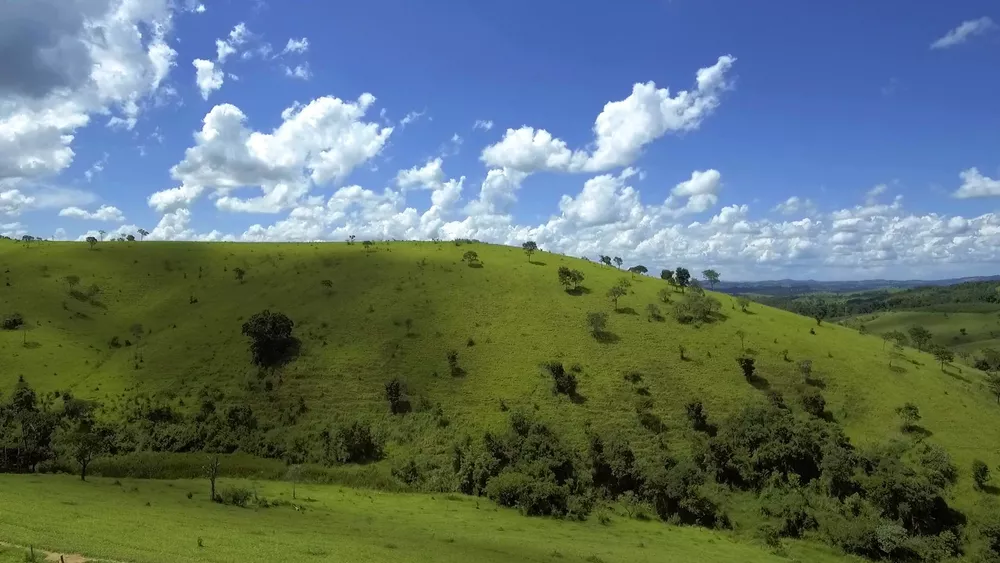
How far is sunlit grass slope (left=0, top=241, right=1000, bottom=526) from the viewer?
2840 inches

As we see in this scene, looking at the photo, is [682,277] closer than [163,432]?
No

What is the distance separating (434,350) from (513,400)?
15.6 meters

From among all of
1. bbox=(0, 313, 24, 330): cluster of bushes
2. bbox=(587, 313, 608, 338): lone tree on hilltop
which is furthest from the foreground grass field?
bbox=(0, 313, 24, 330): cluster of bushes

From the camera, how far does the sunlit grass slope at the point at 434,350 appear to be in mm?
72125

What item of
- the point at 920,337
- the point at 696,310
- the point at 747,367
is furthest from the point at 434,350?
the point at 920,337

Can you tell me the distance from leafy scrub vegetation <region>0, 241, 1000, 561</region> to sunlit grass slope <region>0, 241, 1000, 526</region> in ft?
1.12

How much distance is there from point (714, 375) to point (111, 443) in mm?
73527

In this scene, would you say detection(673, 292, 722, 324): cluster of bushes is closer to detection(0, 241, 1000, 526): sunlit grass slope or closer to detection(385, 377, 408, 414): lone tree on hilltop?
detection(0, 241, 1000, 526): sunlit grass slope

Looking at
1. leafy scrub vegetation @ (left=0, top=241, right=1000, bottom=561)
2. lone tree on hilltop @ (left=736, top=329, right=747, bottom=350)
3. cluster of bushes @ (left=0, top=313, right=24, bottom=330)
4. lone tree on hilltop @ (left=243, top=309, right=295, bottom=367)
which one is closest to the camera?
leafy scrub vegetation @ (left=0, top=241, right=1000, bottom=561)

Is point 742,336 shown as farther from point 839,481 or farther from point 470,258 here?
point 470,258

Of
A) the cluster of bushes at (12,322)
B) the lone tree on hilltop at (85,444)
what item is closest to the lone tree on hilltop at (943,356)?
the lone tree on hilltop at (85,444)

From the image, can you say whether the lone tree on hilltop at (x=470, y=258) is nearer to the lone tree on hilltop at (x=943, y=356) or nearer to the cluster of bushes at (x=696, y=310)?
the cluster of bushes at (x=696, y=310)

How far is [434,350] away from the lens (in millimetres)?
84000

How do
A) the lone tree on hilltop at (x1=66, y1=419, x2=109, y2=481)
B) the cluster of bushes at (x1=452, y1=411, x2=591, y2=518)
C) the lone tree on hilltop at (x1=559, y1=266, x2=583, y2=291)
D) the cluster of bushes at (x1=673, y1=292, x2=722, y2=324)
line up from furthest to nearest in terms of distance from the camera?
the lone tree on hilltop at (x1=559, y1=266, x2=583, y2=291) → the cluster of bushes at (x1=673, y1=292, x2=722, y2=324) → the cluster of bushes at (x1=452, y1=411, x2=591, y2=518) → the lone tree on hilltop at (x1=66, y1=419, x2=109, y2=481)
